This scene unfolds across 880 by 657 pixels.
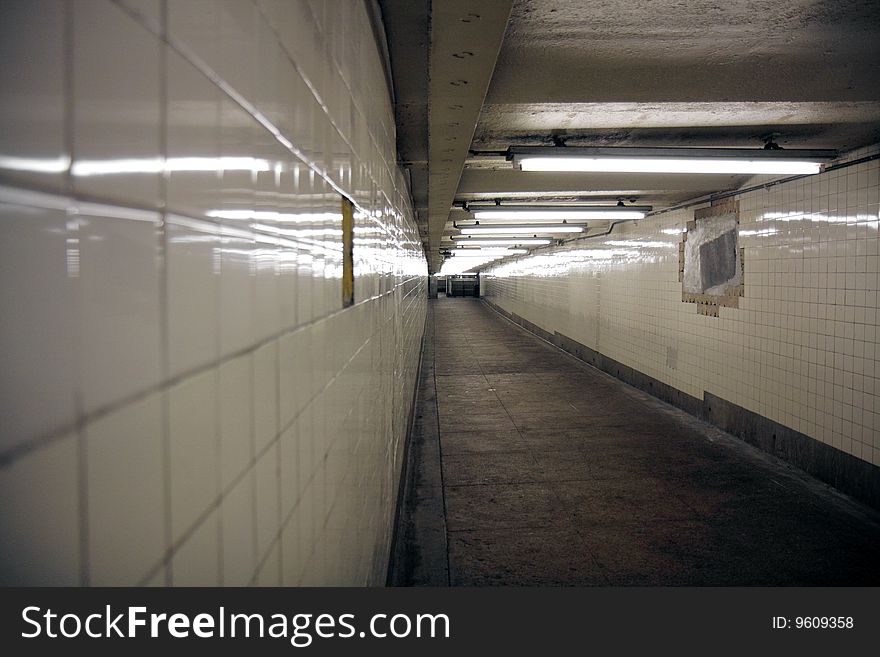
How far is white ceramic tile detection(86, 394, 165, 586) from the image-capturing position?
1.82 ft

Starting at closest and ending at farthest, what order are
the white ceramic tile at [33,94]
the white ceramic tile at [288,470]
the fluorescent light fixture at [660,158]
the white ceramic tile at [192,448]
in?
the white ceramic tile at [33,94] → the white ceramic tile at [192,448] → the white ceramic tile at [288,470] → the fluorescent light fixture at [660,158]

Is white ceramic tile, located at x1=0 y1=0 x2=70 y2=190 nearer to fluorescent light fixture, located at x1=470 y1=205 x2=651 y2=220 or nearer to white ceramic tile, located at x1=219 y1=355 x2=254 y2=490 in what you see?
white ceramic tile, located at x1=219 y1=355 x2=254 y2=490

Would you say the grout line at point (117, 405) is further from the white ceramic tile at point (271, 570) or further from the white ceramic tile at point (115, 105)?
the white ceramic tile at point (271, 570)

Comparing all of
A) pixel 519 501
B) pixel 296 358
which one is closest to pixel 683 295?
pixel 519 501

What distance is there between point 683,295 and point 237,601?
28.5ft

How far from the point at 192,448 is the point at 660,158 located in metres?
4.91

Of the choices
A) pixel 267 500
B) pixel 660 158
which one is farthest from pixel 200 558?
pixel 660 158

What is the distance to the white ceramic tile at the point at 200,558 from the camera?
715 millimetres

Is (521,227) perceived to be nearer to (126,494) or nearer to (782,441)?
(782,441)

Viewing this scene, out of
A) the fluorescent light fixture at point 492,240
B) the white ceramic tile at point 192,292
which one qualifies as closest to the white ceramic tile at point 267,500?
the white ceramic tile at point 192,292

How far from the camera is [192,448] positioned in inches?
29.3

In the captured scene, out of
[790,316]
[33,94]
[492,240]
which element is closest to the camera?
[33,94]

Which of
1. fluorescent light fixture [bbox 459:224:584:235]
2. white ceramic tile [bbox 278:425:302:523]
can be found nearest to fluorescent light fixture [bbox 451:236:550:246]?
fluorescent light fixture [bbox 459:224:584:235]

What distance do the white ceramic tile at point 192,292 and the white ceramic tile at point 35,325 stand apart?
0.57 feet
